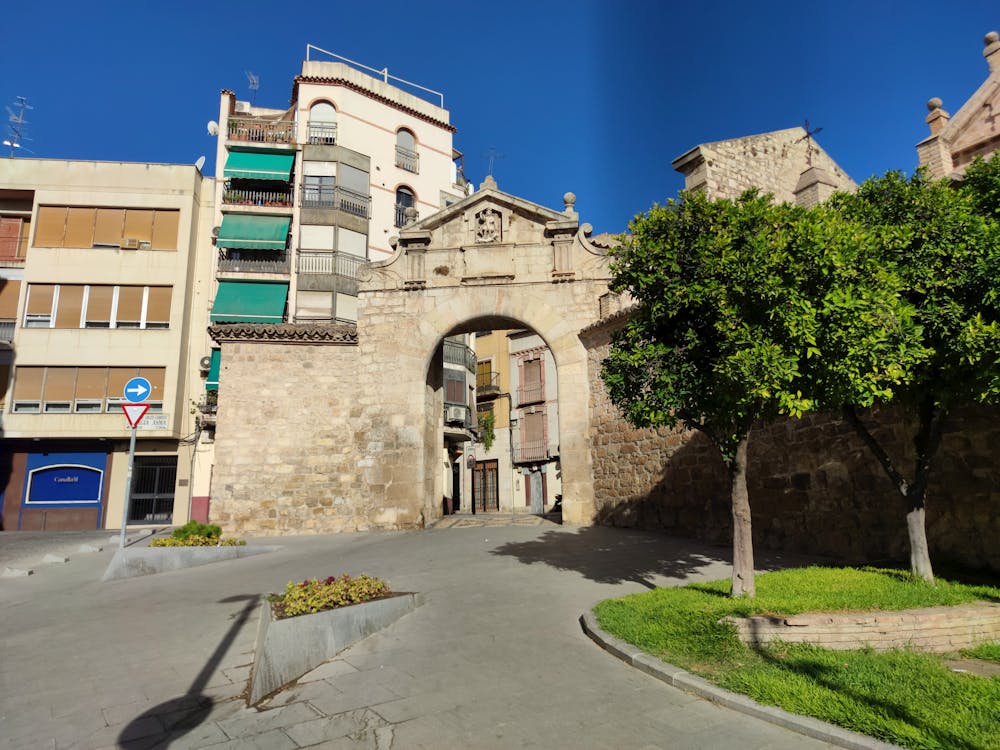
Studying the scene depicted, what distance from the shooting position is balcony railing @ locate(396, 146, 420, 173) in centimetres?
3284

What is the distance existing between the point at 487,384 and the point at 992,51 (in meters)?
28.5

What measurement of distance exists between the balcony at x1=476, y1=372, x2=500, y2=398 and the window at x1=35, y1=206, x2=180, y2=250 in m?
19.6

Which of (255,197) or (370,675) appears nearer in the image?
(370,675)

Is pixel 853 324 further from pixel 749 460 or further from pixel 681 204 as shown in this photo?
pixel 749 460

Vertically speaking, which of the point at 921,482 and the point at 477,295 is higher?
the point at 477,295

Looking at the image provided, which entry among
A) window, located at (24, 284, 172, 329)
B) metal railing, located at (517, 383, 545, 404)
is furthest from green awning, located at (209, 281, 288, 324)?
metal railing, located at (517, 383, 545, 404)

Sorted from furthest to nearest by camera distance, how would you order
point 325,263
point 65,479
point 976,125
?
point 325,263, point 65,479, point 976,125

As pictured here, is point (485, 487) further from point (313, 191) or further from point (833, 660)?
point (833, 660)

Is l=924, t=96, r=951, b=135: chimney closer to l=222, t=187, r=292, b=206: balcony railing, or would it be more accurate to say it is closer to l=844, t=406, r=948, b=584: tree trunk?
l=844, t=406, r=948, b=584: tree trunk

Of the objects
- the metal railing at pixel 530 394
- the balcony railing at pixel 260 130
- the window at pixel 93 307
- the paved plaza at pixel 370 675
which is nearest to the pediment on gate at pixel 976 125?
the paved plaza at pixel 370 675

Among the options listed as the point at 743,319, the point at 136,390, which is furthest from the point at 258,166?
the point at 743,319

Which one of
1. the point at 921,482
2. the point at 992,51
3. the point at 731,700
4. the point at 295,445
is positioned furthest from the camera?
the point at 992,51

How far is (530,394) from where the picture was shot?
37594 millimetres

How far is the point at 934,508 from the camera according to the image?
8500 mm
